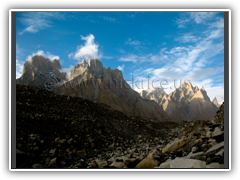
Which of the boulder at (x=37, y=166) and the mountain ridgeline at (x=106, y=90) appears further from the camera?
the mountain ridgeline at (x=106, y=90)

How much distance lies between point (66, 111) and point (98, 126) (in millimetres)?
3245

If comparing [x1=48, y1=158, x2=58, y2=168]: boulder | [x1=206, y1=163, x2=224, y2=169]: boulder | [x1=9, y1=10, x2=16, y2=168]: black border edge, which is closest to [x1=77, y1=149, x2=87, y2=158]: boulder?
[x1=48, y1=158, x2=58, y2=168]: boulder

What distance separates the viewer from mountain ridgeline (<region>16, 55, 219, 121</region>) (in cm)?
6569

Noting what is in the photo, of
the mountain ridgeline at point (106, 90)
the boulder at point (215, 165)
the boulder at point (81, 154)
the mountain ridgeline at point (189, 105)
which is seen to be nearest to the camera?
the boulder at point (215, 165)

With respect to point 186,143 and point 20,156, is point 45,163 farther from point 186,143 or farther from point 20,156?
point 186,143

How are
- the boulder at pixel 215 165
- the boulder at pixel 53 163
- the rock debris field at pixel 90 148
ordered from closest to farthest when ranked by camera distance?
the boulder at pixel 215 165 → the rock debris field at pixel 90 148 → the boulder at pixel 53 163

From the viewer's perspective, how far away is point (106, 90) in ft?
226

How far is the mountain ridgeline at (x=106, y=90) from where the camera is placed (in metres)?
65.7

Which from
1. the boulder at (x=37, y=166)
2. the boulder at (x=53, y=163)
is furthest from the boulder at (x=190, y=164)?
the boulder at (x=37, y=166)

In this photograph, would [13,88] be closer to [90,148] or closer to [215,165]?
[215,165]

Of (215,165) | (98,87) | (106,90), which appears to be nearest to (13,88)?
(215,165)

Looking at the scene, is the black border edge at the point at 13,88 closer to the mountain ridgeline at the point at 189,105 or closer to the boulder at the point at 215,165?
the boulder at the point at 215,165
